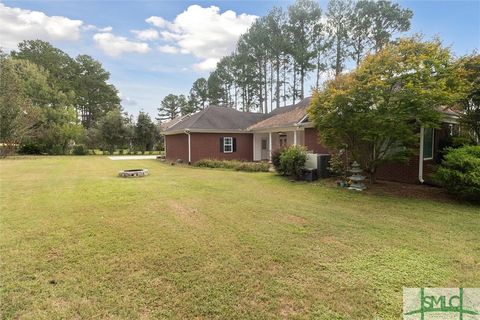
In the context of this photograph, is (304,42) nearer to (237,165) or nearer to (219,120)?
(219,120)

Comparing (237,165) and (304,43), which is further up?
(304,43)

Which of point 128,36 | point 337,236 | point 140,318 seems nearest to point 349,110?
point 337,236

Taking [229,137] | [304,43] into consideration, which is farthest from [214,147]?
[304,43]

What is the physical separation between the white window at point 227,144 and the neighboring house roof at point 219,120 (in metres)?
0.79

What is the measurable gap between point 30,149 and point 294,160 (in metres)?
30.8

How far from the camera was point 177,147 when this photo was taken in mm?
20516

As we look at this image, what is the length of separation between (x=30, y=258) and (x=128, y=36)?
473 inches

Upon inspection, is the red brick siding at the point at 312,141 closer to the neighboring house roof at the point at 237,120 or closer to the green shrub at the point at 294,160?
the neighboring house roof at the point at 237,120

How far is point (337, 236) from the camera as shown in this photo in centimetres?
464

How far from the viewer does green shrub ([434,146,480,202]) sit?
6.92 metres

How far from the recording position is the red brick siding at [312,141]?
13500mm

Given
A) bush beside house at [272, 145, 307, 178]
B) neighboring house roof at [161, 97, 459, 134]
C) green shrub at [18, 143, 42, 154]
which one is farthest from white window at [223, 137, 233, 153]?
green shrub at [18, 143, 42, 154]

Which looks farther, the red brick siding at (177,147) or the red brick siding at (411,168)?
the red brick siding at (177,147)

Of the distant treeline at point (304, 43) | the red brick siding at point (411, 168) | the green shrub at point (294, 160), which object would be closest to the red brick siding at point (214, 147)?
the green shrub at point (294, 160)
